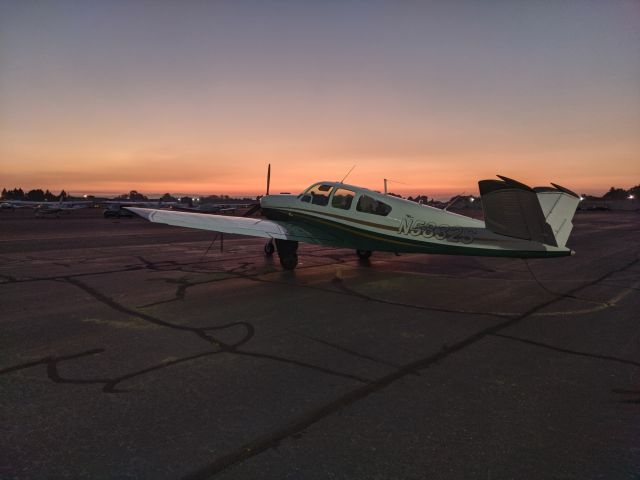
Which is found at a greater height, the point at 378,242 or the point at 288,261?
the point at 378,242

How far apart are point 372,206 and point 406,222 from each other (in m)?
1.15

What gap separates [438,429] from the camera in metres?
3.74

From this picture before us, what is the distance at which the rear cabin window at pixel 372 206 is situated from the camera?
11.2m

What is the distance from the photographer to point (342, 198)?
39.4ft

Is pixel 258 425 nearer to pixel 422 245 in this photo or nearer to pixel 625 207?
pixel 422 245

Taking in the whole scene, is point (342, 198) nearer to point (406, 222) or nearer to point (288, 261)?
point (406, 222)

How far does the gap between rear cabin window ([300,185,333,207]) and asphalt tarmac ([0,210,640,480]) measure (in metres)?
3.65

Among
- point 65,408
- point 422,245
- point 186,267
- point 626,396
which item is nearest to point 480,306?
point 422,245

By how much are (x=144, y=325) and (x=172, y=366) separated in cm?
202

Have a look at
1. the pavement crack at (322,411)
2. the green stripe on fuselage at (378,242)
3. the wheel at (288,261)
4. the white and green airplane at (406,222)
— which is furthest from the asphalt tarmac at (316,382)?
the wheel at (288,261)

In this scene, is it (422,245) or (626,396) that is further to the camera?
(422,245)

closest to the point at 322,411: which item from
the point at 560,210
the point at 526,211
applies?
the point at 526,211

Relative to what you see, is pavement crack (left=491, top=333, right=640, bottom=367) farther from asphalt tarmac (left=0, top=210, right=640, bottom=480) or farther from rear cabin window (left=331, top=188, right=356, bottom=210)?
rear cabin window (left=331, top=188, right=356, bottom=210)

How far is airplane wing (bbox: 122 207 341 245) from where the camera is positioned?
1243 centimetres
